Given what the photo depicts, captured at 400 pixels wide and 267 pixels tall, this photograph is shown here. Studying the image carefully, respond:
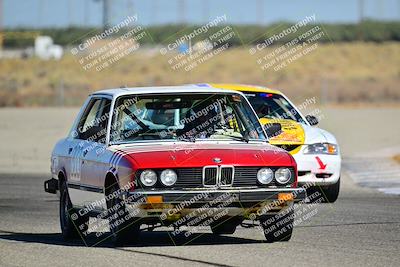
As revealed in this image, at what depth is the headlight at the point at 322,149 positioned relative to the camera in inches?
606

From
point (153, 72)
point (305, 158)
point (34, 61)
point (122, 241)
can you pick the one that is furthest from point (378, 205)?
point (34, 61)

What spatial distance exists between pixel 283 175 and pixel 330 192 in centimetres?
520

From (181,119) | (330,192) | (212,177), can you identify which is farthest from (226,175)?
(330,192)

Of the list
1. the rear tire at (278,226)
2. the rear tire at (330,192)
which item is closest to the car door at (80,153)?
the rear tire at (278,226)

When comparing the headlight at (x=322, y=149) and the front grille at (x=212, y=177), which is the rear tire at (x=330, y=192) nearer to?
the headlight at (x=322, y=149)

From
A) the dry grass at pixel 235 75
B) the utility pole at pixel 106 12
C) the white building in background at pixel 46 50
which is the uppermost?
the utility pole at pixel 106 12

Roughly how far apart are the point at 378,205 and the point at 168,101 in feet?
15.2

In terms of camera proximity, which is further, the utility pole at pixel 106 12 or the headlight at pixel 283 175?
the utility pole at pixel 106 12

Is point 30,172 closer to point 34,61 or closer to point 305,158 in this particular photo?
point 305,158

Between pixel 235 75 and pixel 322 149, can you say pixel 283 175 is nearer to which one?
pixel 322 149

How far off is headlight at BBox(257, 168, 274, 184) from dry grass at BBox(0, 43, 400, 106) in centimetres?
3837

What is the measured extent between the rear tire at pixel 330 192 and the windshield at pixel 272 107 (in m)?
1.27

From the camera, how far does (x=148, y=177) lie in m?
10.2

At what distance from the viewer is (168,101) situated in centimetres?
1155
